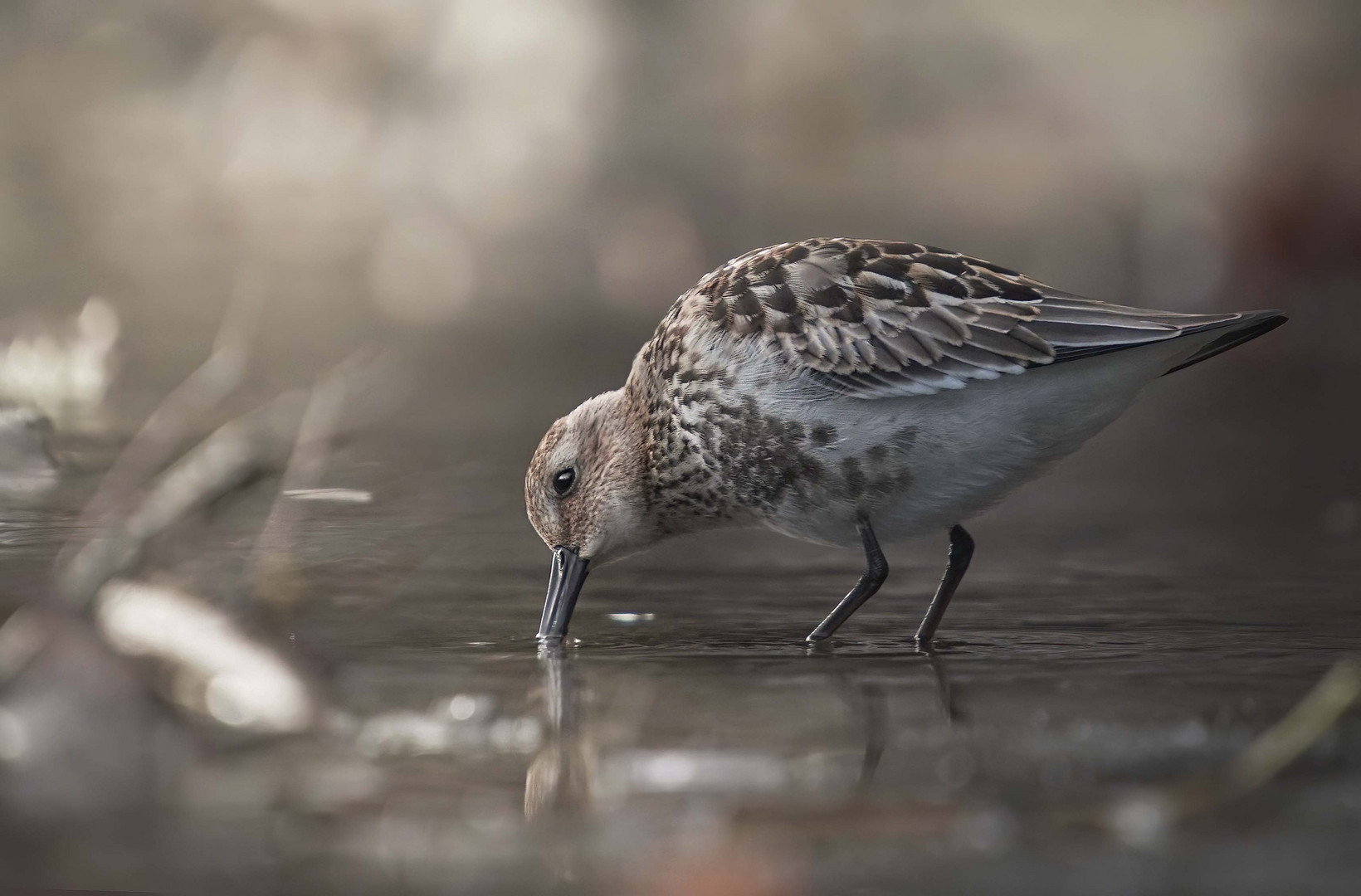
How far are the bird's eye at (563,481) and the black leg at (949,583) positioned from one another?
1.26 m

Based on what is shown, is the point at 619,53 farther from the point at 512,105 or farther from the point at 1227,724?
the point at 1227,724

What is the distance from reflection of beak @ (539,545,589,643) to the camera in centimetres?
539

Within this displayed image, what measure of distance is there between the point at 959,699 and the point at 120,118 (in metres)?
16.0

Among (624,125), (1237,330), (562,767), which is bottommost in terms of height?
(624,125)

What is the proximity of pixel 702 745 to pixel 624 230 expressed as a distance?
47.1ft

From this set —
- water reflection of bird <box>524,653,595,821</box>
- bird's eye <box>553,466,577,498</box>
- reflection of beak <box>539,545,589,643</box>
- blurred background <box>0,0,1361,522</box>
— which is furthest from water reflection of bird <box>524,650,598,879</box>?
blurred background <box>0,0,1361,522</box>

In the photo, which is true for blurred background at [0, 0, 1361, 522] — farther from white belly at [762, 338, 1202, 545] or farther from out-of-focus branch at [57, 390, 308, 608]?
out-of-focus branch at [57, 390, 308, 608]

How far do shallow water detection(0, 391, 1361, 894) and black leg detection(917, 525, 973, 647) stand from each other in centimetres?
10

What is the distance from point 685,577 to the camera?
6508 mm

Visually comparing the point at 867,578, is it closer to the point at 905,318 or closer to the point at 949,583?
the point at 949,583

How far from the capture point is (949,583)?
18.2 ft

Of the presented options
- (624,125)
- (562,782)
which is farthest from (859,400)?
(624,125)

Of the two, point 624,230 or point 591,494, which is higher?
point 591,494

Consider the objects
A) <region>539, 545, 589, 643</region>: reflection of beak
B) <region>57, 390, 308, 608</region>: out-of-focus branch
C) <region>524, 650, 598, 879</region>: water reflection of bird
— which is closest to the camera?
<region>524, 650, 598, 879</region>: water reflection of bird
